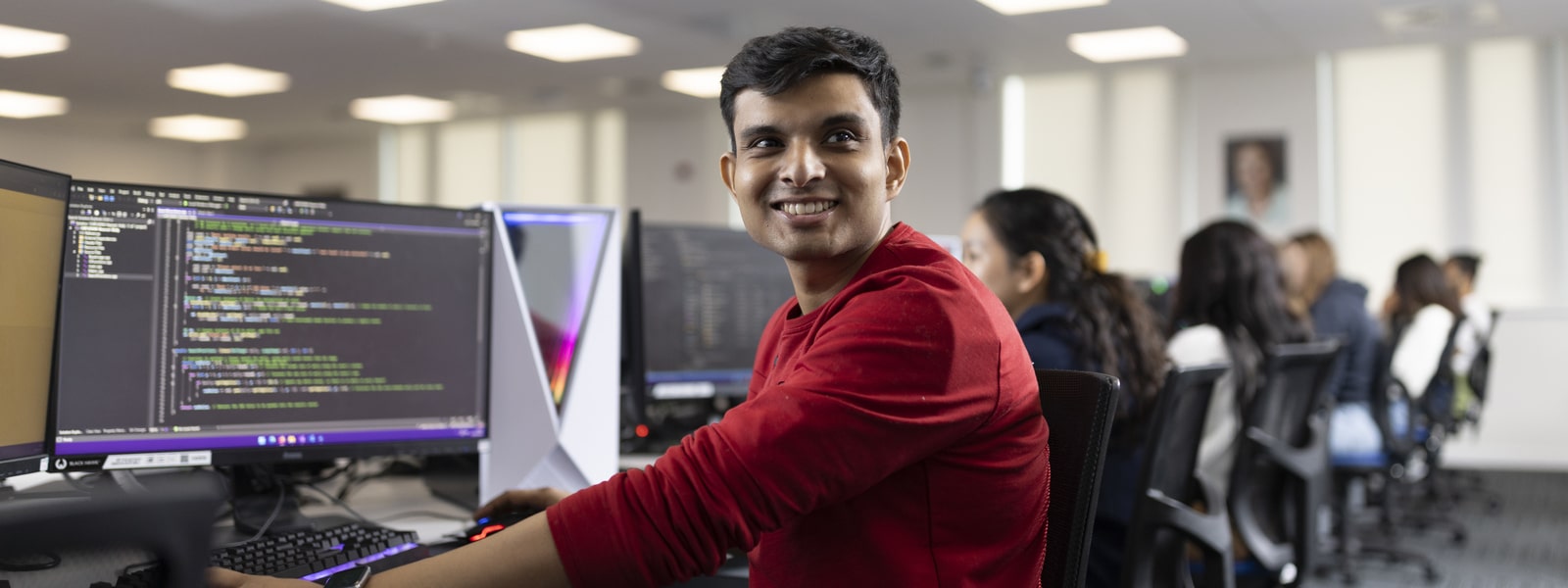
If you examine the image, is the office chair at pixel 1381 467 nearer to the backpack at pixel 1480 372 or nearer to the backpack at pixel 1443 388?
the backpack at pixel 1443 388

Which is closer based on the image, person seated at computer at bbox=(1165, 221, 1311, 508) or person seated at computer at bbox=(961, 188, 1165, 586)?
person seated at computer at bbox=(961, 188, 1165, 586)

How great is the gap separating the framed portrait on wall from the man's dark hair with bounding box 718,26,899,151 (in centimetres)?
708

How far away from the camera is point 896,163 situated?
1.24 metres

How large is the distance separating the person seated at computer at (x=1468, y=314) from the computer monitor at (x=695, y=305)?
349cm

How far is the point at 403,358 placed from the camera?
1643 millimetres

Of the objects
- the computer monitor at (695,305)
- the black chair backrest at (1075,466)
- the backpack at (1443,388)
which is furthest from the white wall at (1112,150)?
the black chair backrest at (1075,466)

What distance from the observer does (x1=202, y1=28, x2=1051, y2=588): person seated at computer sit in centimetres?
95

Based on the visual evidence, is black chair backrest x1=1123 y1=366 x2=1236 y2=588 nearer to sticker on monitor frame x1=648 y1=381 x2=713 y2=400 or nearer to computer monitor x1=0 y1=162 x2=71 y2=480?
sticker on monitor frame x1=648 y1=381 x2=713 y2=400

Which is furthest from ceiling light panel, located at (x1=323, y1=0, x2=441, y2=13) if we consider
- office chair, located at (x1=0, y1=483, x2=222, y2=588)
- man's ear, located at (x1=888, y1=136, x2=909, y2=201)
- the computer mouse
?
office chair, located at (x1=0, y1=483, x2=222, y2=588)

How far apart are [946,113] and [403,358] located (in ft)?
24.4

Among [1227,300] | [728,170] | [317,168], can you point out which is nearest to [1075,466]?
[728,170]

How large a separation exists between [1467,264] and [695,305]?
574cm

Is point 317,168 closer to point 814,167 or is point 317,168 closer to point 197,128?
point 197,128

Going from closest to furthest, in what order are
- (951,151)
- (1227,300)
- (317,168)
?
1. (1227,300)
2. (951,151)
3. (317,168)
